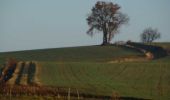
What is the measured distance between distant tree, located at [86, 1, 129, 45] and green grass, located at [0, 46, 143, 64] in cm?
797

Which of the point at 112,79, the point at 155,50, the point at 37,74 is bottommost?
the point at 112,79

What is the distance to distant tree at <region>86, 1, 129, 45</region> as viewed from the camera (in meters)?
89.7

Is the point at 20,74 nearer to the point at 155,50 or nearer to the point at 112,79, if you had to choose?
the point at 112,79

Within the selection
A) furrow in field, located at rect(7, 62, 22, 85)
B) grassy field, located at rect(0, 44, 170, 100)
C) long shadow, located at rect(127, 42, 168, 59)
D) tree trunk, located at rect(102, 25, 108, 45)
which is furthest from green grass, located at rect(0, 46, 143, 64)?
furrow in field, located at rect(7, 62, 22, 85)

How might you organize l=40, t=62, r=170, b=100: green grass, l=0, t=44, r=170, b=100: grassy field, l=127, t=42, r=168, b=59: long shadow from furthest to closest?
l=127, t=42, r=168, b=59: long shadow, l=40, t=62, r=170, b=100: green grass, l=0, t=44, r=170, b=100: grassy field

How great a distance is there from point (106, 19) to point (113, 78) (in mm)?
47059

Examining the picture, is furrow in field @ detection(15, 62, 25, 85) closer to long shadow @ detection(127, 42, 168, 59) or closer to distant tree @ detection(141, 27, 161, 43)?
long shadow @ detection(127, 42, 168, 59)

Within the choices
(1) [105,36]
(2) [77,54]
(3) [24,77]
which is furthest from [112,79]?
(1) [105,36]

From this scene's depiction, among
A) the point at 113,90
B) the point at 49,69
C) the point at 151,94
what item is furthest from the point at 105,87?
the point at 49,69

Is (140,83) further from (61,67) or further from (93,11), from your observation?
(93,11)

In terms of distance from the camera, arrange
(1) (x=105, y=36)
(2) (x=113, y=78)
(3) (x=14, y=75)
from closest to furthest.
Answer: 1. (2) (x=113, y=78)
2. (3) (x=14, y=75)
3. (1) (x=105, y=36)

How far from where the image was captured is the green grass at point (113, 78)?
3462 centimetres

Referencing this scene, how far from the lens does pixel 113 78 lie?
43.6 m

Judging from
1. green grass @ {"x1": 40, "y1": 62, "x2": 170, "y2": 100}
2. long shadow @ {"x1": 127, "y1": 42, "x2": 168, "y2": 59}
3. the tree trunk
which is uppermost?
the tree trunk
